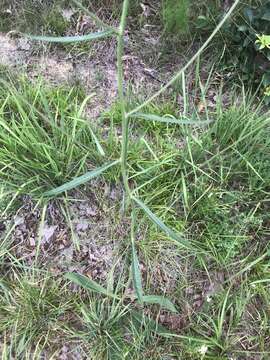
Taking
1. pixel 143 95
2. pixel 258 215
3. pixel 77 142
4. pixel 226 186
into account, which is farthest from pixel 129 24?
pixel 258 215

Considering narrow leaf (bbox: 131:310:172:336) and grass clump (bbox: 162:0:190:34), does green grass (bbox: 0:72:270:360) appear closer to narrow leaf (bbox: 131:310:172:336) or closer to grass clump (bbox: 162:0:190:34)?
narrow leaf (bbox: 131:310:172:336)

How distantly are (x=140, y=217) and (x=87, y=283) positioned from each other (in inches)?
16.3

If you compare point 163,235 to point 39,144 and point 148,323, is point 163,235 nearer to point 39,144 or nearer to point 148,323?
point 148,323

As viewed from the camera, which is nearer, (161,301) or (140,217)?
(161,301)

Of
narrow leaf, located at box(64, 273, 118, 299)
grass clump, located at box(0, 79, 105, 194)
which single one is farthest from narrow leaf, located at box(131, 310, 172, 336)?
grass clump, located at box(0, 79, 105, 194)

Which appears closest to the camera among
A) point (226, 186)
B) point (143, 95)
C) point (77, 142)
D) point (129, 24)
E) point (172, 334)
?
point (172, 334)

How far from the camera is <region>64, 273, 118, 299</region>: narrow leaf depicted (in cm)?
216

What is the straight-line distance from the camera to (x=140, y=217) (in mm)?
2355

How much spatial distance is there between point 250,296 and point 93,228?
0.81 meters

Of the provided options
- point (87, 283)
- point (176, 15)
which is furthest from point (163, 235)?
point (176, 15)

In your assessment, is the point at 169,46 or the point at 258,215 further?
the point at 169,46

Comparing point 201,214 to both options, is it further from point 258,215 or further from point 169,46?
point 169,46

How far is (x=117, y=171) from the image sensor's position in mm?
2383

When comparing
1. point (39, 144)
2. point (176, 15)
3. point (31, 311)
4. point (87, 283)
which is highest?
point (176, 15)
